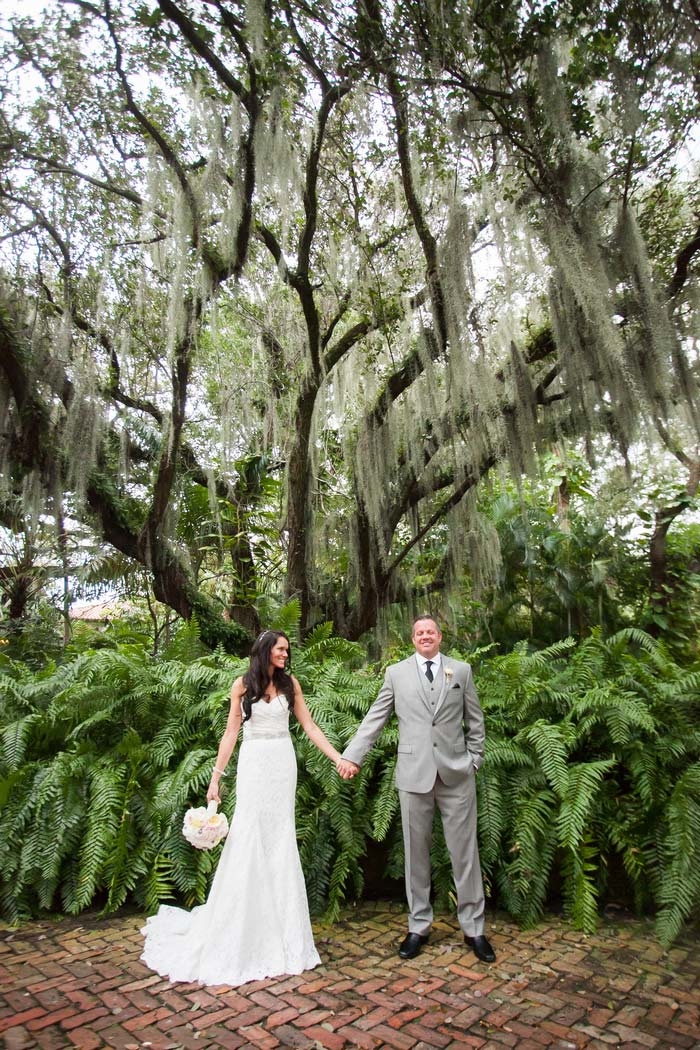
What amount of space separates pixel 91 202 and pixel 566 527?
6565 millimetres

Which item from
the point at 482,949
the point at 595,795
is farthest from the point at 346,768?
the point at 595,795

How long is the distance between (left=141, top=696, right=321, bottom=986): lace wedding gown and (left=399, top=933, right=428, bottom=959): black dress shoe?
346 mm

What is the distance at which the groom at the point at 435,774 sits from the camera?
2.76 m

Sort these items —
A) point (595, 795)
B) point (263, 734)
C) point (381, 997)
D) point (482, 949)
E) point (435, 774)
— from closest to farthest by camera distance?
point (381, 997)
point (482, 949)
point (435, 774)
point (263, 734)
point (595, 795)

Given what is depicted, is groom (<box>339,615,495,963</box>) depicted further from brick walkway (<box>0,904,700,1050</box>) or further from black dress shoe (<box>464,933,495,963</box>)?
brick walkway (<box>0,904,700,1050</box>)

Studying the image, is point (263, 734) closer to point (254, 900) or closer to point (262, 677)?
point (262, 677)

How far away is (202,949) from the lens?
262cm

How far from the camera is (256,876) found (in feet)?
8.93

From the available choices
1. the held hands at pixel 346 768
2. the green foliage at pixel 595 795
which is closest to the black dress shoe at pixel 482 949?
the green foliage at pixel 595 795

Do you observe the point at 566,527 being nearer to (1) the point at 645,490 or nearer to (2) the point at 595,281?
(1) the point at 645,490

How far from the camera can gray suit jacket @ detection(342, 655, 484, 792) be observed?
281 cm

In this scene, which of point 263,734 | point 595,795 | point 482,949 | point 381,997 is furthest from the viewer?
point 595,795

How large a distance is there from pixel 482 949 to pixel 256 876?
0.95 metres

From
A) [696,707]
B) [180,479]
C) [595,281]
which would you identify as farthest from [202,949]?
[180,479]
